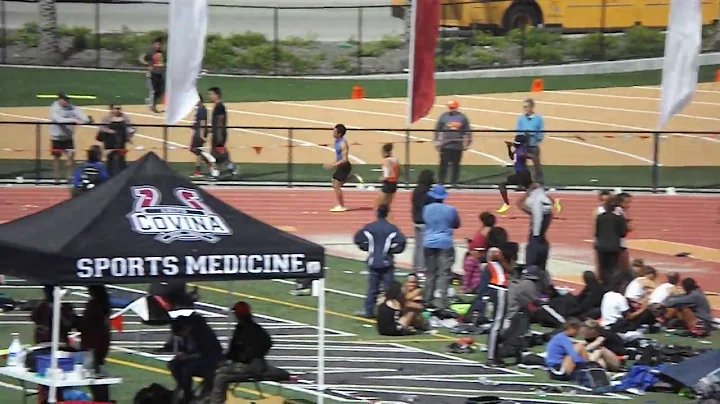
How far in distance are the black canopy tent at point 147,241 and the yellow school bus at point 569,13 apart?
32.7 meters

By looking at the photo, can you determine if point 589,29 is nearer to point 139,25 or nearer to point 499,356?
point 139,25

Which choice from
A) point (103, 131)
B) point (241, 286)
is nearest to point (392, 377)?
point (241, 286)

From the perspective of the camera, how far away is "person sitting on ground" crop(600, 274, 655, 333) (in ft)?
60.9

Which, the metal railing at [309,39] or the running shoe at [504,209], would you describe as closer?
the running shoe at [504,209]

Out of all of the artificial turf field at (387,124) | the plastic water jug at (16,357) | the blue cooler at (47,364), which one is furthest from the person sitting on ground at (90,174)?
the blue cooler at (47,364)

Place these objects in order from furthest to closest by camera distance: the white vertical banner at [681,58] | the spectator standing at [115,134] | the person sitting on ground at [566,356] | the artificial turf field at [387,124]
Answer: the artificial turf field at [387,124]
the spectator standing at [115,134]
the white vertical banner at [681,58]
the person sitting on ground at [566,356]

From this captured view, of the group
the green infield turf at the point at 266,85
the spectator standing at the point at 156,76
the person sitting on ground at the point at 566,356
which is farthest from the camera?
the green infield turf at the point at 266,85

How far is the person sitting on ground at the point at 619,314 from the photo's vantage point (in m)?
18.6

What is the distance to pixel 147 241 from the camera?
12.3 metres

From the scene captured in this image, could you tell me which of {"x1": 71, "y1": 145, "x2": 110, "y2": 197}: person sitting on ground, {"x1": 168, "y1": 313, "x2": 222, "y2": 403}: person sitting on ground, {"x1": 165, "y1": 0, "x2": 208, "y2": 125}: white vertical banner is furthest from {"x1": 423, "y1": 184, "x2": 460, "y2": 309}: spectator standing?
{"x1": 168, "y1": 313, "x2": 222, "y2": 403}: person sitting on ground

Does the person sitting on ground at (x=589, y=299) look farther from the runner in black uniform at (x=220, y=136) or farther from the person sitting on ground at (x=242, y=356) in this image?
the runner in black uniform at (x=220, y=136)

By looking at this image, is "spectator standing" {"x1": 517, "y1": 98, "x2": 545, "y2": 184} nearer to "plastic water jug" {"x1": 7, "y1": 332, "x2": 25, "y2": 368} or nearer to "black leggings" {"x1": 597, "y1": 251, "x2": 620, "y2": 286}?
"black leggings" {"x1": 597, "y1": 251, "x2": 620, "y2": 286}

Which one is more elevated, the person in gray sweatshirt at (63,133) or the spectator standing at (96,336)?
the person in gray sweatshirt at (63,133)

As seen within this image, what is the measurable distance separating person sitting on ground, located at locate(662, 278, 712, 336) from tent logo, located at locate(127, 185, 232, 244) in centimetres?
824
